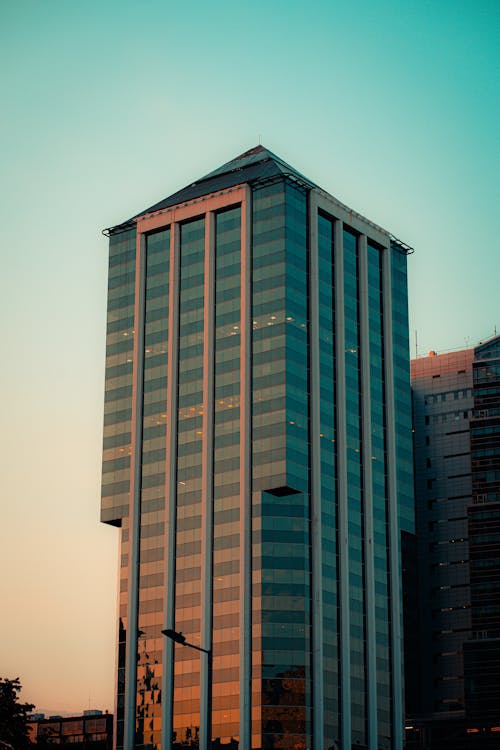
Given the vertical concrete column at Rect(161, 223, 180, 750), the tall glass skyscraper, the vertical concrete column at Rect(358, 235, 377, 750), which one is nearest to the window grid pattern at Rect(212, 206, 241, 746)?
the tall glass skyscraper

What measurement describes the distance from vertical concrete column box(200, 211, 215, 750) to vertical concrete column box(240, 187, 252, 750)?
16.2 ft

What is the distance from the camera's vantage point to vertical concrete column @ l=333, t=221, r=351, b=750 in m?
163

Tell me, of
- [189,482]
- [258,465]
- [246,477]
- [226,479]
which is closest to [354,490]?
[258,465]

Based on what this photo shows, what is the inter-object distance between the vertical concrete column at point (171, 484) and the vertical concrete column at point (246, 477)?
10.8 meters

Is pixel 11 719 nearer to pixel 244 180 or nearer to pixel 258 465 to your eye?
pixel 258 465

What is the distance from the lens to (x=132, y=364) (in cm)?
18225

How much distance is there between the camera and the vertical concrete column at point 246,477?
517 ft

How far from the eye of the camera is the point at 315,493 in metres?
166

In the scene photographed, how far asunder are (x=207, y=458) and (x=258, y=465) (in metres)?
8.50

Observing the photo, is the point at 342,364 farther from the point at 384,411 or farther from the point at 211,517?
the point at 211,517

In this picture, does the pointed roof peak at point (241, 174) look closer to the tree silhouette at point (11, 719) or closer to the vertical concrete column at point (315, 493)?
the vertical concrete column at point (315, 493)

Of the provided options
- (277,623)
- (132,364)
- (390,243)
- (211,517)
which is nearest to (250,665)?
(277,623)

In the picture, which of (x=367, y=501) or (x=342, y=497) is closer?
(x=342, y=497)

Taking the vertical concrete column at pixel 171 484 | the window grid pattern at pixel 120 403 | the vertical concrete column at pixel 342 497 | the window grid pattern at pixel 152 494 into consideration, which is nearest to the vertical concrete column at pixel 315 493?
the vertical concrete column at pixel 342 497
